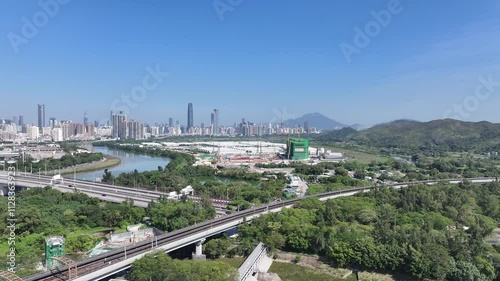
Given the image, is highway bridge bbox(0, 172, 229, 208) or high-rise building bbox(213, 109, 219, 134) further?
high-rise building bbox(213, 109, 219, 134)

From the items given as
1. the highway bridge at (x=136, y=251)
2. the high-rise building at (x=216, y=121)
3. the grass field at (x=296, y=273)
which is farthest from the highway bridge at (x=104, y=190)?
the high-rise building at (x=216, y=121)

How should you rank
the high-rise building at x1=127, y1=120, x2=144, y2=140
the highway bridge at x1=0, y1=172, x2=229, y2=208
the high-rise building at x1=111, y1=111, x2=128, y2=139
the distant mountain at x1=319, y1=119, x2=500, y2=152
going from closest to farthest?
the highway bridge at x1=0, y1=172, x2=229, y2=208
the distant mountain at x1=319, y1=119, x2=500, y2=152
the high-rise building at x1=111, y1=111, x2=128, y2=139
the high-rise building at x1=127, y1=120, x2=144, y2=140

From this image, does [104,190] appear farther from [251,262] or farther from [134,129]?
[134,129]

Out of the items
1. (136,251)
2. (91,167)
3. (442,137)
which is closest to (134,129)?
(91,167)

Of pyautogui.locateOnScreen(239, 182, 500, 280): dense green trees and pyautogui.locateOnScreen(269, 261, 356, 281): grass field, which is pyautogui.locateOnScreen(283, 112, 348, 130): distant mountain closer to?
pyautogui.locateOnScreen(239, 182, 500, 280): dense green trees

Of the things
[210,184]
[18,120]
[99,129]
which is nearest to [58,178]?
[210,184]

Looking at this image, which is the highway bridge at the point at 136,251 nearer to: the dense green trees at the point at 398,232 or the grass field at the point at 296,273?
the dense green trees at the point at 398,232

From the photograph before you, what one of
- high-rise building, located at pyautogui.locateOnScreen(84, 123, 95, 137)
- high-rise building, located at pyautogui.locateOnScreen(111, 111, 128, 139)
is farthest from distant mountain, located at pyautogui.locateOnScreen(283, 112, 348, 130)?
high-rise building, located at pyautogui.locateOnScreen(84, 123, 95, 137)
